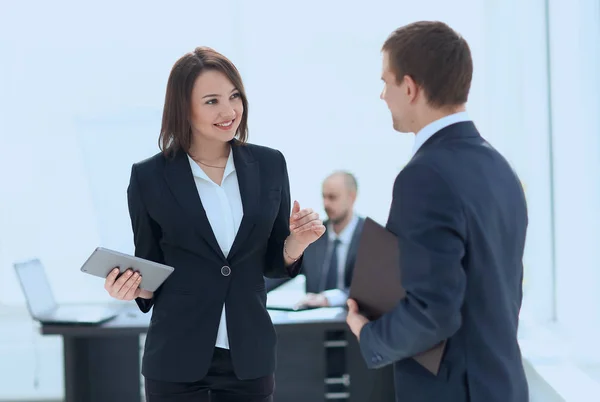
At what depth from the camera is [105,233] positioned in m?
3.88

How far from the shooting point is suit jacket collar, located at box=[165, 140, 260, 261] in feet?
6.54

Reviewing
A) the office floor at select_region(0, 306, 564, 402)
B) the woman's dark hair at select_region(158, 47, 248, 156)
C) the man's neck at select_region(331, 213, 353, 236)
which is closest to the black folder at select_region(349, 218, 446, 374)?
the woman's dark hair at select_region(158, 47, 248, 156)

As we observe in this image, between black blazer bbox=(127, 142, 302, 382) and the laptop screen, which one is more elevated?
black blazer bbox=(127, 142, 302, 382)

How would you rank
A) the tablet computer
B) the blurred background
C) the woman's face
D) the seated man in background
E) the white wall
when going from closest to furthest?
the tablet computer < the woman's face < the white wall < the seated man in background < the blurred background

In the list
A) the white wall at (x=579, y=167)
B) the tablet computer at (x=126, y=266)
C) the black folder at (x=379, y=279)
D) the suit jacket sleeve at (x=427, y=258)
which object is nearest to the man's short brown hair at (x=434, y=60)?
the suit jacket sleeve at (x=427, y=258)

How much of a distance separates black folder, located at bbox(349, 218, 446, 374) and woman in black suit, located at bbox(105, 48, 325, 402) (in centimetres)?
50

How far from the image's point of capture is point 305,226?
6.86 ft

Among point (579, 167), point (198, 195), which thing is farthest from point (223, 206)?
point (579, 167)

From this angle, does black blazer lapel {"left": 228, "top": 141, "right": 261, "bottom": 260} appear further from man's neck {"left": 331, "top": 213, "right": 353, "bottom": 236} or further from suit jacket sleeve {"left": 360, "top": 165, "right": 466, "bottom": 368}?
man's neck {"left": 331, "top": 213, "right": 353, "bottom": 236}

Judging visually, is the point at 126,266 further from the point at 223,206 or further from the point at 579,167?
the point at 579,167

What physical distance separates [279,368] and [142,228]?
6.84 feet

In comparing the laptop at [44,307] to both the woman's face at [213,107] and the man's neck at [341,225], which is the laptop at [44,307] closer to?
the man's neck at [341,225]

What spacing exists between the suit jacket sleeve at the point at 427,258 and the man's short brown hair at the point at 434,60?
6.9 inches

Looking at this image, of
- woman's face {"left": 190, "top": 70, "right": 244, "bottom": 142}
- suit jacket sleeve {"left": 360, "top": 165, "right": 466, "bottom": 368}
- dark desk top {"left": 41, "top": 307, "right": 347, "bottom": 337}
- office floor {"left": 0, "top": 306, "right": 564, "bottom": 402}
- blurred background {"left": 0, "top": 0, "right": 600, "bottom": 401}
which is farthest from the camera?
blurred background {"left": 0, "top": 0, "right": 600, "bottom": 401}
